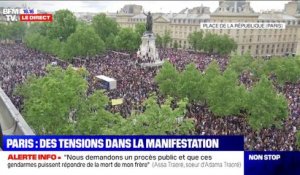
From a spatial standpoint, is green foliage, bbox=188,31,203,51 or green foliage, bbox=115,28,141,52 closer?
green foliage, bbox=115,28,141,52

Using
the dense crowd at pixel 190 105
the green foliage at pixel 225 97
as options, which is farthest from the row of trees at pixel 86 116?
the green foliage at pixel 225 97

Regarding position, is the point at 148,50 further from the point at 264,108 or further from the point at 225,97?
the point at 264,108

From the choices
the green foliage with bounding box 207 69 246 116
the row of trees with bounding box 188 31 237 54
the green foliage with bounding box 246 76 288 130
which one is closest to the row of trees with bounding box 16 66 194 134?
the green foliage with bounding box 246 76 288 130

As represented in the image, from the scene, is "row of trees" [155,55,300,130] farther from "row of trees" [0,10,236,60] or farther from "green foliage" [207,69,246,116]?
"row of trees" [0,10,236,60]

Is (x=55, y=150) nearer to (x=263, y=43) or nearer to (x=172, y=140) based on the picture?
(x=172, y=140)

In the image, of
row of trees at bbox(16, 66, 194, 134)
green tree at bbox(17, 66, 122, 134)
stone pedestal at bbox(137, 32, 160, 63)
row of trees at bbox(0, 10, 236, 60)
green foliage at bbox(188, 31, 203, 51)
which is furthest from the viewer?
green foliage at bbox(188, 31, 203, 51)
